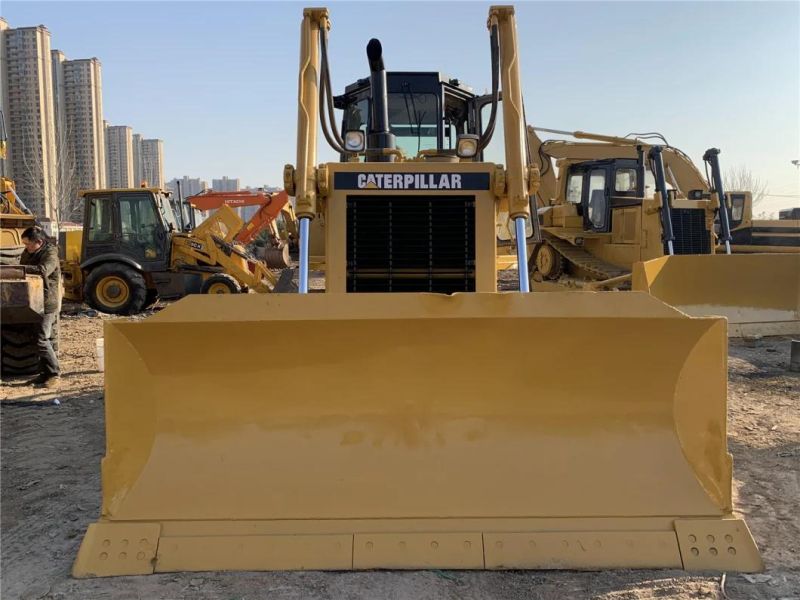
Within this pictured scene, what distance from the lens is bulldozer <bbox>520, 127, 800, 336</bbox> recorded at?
833 centimetres

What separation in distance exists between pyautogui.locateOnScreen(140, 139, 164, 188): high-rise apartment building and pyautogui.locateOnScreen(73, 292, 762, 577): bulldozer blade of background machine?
169ft

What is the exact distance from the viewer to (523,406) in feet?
9.98

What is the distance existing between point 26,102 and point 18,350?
94.6ft

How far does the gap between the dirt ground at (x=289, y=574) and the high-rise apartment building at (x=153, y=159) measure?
4907 centimetres

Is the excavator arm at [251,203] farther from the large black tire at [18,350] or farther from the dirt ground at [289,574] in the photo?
the dirt ground at [289,574]

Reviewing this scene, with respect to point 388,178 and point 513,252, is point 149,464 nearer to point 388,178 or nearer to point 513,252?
point 388,178

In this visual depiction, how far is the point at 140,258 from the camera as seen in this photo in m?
13.1

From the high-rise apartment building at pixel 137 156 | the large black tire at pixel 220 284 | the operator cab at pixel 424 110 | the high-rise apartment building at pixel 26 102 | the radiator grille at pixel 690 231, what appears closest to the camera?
the operator cab at pixel 424 110

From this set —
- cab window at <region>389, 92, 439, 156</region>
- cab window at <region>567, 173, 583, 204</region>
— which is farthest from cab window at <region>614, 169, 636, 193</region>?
cab window at <region>389, 92, 439, 156</region>

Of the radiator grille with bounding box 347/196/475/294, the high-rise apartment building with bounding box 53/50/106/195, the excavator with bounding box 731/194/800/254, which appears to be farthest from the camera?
the high-rise apartment building with bounding box 53/50/106/195

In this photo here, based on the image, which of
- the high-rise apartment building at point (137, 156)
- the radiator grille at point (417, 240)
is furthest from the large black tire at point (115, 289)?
the high-rise apartment building at point (137, 156)

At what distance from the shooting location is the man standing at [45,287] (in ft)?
22.0

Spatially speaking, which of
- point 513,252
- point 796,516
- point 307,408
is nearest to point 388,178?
point 513,252

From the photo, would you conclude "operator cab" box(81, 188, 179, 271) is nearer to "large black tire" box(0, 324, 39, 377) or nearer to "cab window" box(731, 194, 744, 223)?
"large black tire" box(0, 324, 39, 377)
